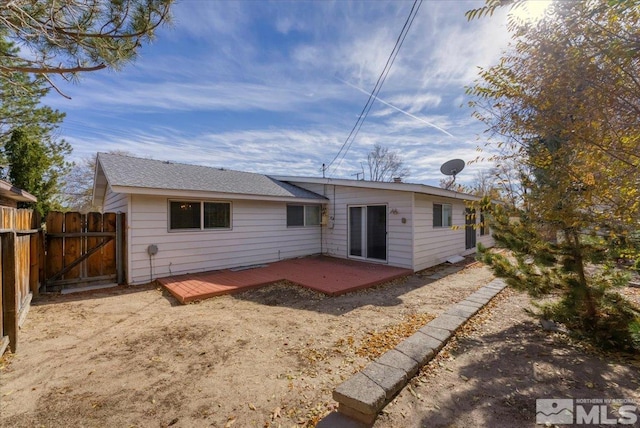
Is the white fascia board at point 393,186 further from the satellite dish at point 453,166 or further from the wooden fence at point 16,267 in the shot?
the wooden fence at point 16,267

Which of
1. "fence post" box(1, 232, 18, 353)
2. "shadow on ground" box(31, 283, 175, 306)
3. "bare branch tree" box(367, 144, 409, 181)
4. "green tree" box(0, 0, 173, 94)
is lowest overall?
"shadow on ground" box(31, 283, 175, 306)

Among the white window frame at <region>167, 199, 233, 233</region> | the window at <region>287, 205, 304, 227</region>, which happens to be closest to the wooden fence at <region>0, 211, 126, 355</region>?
the white window frame at <region>167, 199, 233, 233</region>

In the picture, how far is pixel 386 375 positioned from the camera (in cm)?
236

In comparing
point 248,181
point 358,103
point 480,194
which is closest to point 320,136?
point 358,103

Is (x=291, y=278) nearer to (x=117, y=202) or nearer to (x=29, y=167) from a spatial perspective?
(x=117, y=202)

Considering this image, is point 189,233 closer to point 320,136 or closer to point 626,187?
point 626,187

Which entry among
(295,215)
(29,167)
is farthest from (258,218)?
(29,167)

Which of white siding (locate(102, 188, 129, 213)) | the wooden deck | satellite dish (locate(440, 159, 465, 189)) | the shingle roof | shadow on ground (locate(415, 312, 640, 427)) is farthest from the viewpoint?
satellite dish (locate(440, 159, 465, 189))

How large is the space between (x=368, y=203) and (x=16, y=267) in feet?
25.0

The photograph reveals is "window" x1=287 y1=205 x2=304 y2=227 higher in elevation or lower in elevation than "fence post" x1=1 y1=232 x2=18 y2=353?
higher

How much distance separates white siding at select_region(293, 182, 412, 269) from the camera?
7.61 metres

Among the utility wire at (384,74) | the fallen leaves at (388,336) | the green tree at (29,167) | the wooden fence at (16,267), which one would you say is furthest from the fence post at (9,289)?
the utility wire at (384,74)

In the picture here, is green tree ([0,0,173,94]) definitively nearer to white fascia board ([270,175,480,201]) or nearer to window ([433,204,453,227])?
white fascia board ([270,175,480,201])

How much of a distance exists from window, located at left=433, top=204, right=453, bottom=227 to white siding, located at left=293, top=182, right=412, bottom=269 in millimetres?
1744
